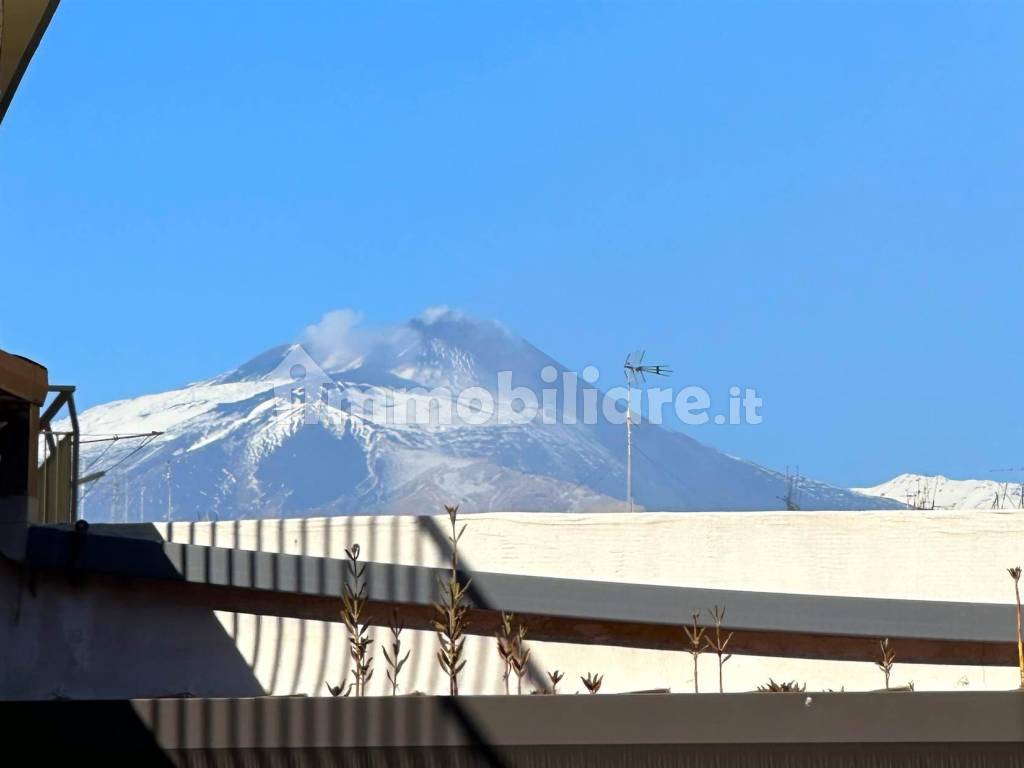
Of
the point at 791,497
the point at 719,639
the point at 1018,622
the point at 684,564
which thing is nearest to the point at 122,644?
the point at 684,564

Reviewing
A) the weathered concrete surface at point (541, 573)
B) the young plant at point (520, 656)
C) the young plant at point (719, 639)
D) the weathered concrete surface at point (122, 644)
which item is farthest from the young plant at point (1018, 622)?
the weathered concrete surface at point (122, 644)

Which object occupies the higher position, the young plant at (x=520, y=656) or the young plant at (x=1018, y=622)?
the young plant at (x=1018, y=622)

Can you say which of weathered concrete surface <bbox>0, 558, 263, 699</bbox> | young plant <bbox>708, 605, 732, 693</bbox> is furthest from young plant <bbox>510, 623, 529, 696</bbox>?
weathered concrete surface <bbox>0, 558, 263, 699</bbox>

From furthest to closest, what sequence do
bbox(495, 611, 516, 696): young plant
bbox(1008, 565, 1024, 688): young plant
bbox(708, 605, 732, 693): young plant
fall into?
bbox(708, 605, 732, 693): young plant < bbox(495, 611, 516, 696): young plant < bbox(1008, 565, 1024, 688): young plant

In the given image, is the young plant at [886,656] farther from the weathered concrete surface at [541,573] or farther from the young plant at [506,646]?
the young plant at [506,646]

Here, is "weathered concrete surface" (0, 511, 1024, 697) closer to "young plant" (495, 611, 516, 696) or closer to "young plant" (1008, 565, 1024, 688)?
"young plant" (1008, 565, 1024, 688)

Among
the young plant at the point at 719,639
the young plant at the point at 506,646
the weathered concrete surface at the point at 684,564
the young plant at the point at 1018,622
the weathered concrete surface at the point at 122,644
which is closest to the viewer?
the young plant at the point at 1018,622

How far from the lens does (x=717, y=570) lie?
22.1 ft

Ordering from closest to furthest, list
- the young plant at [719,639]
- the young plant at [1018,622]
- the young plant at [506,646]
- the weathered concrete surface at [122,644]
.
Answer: the young plant at [1018,622] → the young plant at [506,646] → the young plant at [719,639] → the weathered concrete surface at [122,644]

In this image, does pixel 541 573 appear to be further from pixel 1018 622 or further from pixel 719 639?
pixel 1018 622

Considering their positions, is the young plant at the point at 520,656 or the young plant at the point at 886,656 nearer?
the young plant at the point at 520,656

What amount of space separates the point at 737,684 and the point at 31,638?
3.52 metres

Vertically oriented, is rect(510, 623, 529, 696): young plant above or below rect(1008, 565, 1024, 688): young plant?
below

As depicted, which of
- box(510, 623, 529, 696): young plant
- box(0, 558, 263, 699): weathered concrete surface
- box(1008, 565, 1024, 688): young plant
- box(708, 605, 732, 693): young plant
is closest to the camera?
box(1008, 565, 1024, 688): young plant
